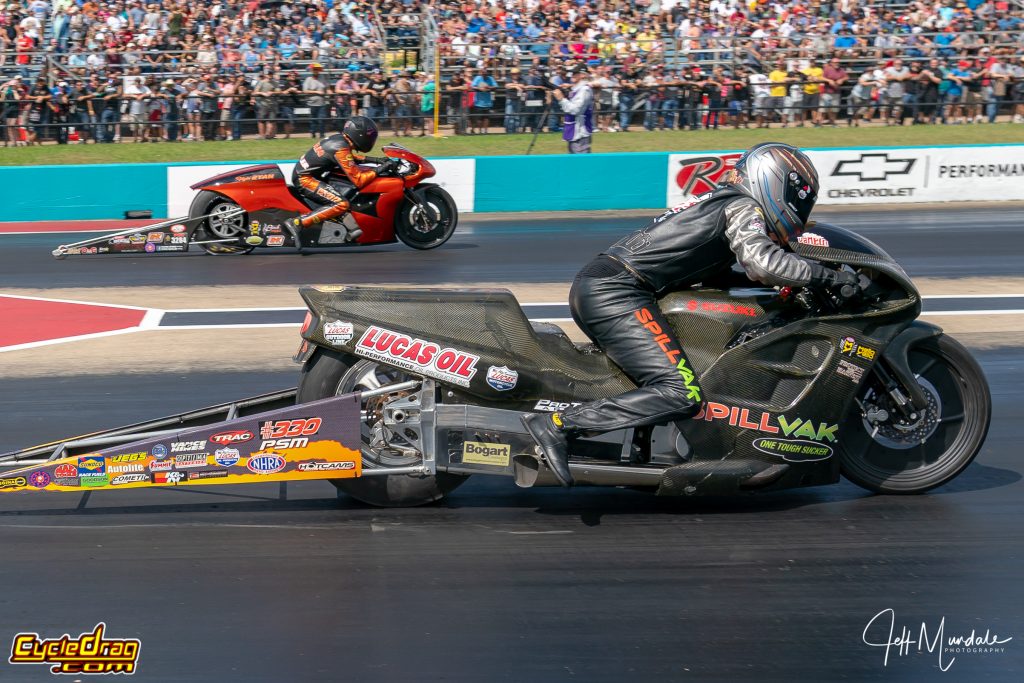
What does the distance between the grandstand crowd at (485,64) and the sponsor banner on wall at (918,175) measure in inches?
255

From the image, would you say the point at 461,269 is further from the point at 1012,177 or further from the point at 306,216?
the point at 1012,177

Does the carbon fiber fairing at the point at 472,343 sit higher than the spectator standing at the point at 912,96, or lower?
lower

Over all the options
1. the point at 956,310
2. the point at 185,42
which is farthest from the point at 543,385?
the point at 185,42

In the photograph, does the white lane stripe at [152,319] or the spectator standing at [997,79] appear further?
the spectator standing at [997,79]

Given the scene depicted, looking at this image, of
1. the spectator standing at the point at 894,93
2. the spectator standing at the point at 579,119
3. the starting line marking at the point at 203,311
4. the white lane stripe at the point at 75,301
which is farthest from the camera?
the spectator standing at the point at 894,93

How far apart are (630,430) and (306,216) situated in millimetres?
9564

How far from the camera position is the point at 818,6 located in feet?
88.2

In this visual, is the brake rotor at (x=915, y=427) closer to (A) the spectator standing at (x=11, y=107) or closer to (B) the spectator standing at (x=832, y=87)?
(B) the spectator standing at (x=832, y=87)

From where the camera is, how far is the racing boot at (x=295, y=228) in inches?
563

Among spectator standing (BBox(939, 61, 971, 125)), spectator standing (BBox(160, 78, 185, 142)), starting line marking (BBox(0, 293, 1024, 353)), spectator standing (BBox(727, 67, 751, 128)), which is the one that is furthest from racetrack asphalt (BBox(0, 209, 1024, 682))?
spectator standing (BBox(939, 61, 971, 125))

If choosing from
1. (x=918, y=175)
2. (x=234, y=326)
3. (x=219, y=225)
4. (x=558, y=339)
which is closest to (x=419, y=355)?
(x=558, y=339)

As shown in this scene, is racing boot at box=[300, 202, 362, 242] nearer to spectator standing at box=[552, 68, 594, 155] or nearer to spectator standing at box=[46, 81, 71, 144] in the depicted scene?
spectator standing at box=[552, 68, 594, 155]

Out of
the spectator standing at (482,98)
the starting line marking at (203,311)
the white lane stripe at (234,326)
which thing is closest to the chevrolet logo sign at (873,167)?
the starting line marking at (203,311)

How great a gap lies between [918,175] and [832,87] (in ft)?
23.7
